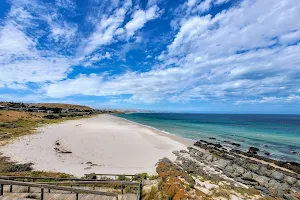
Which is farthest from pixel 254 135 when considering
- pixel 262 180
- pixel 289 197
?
pixel 289 197

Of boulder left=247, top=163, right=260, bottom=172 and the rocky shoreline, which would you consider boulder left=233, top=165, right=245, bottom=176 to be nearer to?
the rocky shoreline

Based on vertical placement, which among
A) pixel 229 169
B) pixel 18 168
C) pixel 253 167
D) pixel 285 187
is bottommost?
pixel 285 187

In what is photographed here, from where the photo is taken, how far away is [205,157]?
25500 millimetres

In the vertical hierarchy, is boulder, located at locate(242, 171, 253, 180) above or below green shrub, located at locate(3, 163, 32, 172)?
below

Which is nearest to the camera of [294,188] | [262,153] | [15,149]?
[294,188]

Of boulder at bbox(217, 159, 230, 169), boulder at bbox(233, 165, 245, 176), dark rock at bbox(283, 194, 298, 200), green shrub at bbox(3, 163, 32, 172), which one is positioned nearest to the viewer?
dark rock at bbox(283, 194, 298, 200)

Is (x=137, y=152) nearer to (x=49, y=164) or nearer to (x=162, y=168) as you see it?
(x=162, y=168)

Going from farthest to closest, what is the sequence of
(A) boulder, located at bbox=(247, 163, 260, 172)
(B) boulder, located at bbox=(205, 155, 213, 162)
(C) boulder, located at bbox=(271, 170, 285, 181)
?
(B) boulder, located at bbox=(205, 155, 213, 162) < (A) boulder, located at bbox=(247, 163, 260, 172) < (C) boulder, located at bbox=(271, 170, 285, 181)

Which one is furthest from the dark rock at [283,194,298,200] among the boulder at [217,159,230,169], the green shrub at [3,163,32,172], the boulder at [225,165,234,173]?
the green shrub at [3,163,32,172]

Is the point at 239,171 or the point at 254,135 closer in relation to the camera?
the point at 239,171

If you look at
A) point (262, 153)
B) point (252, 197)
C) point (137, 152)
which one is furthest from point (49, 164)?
point (262, 153)

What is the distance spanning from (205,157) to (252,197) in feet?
39.9

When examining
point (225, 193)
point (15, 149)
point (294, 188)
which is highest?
point (15, 149)

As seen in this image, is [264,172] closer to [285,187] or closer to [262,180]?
[262,180]
